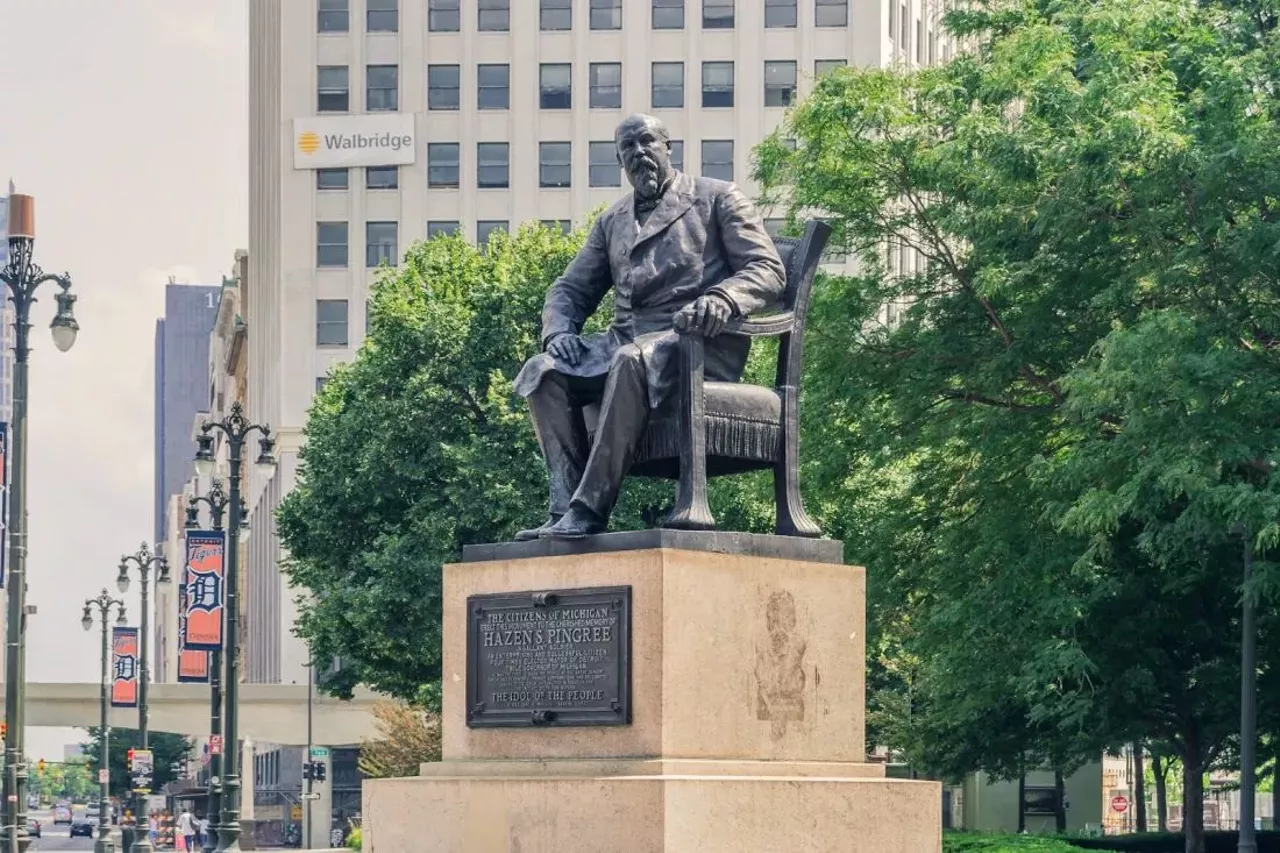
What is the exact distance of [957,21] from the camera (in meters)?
34.5

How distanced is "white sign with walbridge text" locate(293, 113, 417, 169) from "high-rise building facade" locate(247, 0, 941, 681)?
0.05 meters

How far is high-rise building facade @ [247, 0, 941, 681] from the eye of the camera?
9025cm

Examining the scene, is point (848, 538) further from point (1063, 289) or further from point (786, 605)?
point (786, 605)

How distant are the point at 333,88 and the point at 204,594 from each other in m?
48.5

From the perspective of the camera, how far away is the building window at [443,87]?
298ft

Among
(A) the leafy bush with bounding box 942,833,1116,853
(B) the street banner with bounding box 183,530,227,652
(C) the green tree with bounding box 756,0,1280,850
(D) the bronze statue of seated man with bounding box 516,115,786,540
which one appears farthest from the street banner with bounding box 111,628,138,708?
(D) the bronze statue of seated man with bounding box 516,115,786,540

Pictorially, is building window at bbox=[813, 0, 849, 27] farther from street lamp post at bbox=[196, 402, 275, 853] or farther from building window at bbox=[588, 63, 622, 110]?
street lamp post at bbox=[196, 402, 275, 853]

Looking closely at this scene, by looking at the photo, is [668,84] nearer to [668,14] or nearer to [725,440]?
[668,14]

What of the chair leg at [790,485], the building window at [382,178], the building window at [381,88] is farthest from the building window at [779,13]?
the chair leg at [790,485]

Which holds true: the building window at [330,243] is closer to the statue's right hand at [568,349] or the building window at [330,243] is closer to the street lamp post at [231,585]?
the street lamp post at [231,585]

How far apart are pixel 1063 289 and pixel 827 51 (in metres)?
59.8

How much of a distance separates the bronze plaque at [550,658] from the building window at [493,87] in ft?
252

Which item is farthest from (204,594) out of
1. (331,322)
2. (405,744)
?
(331,322)

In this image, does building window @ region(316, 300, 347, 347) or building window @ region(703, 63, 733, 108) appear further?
building window @ region(316, 300, 347, 347)
